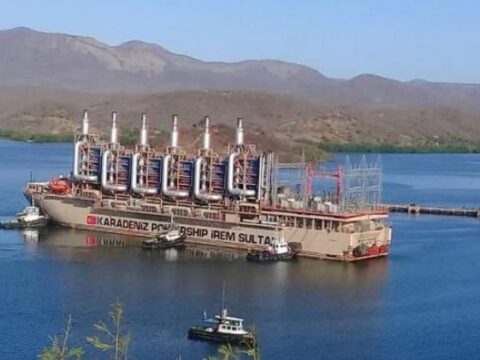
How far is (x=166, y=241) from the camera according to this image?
17391 mm

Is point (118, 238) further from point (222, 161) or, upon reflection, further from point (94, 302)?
point (94, 302)

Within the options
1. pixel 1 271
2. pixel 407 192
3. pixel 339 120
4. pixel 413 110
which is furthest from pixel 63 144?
pixel 1 271

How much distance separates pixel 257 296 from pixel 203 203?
495 centimetres

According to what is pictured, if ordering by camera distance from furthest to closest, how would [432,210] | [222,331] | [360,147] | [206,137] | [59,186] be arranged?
[360,147] < [432,210] < [59,186] < [206,137] < [222,331]

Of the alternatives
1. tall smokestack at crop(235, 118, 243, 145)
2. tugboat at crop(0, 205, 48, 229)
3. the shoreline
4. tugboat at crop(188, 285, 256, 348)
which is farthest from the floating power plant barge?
the shoreline

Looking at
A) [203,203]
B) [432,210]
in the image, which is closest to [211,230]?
[203,203]

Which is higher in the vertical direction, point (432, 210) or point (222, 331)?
point (432, 210)

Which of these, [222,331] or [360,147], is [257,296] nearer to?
[222,331]

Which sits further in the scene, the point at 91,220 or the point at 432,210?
the point at 432,210

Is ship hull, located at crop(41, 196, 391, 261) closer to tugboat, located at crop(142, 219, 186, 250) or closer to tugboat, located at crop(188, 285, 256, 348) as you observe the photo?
tugboat, located at crop(142, 219, 186, 250)

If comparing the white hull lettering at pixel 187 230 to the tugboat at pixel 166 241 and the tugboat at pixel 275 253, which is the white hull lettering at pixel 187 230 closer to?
the tugboat at pixel 166 241

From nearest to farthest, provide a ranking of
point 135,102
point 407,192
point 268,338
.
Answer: point 268,338
point 407,192
point 135,102

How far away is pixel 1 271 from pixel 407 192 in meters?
16.7

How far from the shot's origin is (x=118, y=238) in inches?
727
